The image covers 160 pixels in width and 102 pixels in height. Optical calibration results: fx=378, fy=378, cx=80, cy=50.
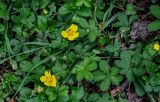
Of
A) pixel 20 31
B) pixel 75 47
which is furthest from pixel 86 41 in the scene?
pixel 20 31

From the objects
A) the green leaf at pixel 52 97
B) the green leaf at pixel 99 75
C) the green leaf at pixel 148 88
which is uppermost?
the green leaf at pixel 99 75

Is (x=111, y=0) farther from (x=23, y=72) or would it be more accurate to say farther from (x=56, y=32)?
(x=23, y=72)

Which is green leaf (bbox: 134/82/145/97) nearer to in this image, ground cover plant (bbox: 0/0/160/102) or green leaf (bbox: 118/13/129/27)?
ground cover plant (bbox: 0/0/160/102)

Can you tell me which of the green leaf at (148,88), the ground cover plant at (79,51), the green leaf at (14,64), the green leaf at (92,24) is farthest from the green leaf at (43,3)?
the green leaf at (148,88)

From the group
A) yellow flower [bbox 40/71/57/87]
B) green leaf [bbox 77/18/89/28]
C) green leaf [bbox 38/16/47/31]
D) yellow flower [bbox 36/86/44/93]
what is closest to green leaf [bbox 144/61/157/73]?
green leaf [bbox 77/18/89/28]

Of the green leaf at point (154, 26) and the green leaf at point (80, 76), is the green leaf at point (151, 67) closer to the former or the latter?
the green leaf at point (154, 26)

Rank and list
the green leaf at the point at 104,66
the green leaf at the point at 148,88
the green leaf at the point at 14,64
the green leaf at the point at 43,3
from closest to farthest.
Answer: the green leaf at the point at 148,88 < the green leaf at the point at 104,66 < the green leaf at the point at 14,64 < the green leaf at the point at 43,3

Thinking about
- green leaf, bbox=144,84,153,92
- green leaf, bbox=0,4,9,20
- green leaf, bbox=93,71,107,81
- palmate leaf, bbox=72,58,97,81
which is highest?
green leaf, bbox=0,4,9,20

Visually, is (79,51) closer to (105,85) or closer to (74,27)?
(74,27)
